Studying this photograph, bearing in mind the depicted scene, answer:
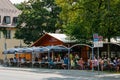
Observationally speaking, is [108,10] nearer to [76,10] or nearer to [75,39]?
[76,10]

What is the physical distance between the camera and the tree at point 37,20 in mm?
65875

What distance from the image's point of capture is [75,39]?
4753 cm

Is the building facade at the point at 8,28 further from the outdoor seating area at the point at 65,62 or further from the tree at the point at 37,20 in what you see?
the outdoor seating area at the point at 65,62

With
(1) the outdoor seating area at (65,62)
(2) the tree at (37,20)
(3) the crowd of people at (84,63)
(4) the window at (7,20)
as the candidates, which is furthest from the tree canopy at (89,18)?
(4) the window at (7,20)

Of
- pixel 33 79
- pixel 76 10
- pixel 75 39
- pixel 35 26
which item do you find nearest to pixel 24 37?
pixel 35 26

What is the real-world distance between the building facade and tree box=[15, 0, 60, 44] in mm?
7297

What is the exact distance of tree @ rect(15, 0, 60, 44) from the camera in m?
65.9

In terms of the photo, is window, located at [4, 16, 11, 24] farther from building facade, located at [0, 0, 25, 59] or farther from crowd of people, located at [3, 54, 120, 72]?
crowd of people, located at [3, 54, 120, 72]

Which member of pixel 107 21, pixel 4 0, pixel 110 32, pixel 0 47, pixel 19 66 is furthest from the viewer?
pixel 4 0

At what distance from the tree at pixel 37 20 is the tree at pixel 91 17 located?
66.6 ft

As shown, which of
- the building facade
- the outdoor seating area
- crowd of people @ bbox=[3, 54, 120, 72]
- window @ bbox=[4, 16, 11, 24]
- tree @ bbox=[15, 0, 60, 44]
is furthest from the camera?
window @ bbox=[4, 16, 11, 24]

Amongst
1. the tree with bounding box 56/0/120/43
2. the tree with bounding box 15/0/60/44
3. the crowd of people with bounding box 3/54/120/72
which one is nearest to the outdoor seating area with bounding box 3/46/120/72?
the crowd of people with bounding box 3/54/120/72

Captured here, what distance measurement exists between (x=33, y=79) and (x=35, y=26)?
3798 centimetres

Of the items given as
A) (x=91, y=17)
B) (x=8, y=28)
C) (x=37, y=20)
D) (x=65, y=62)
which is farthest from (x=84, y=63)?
(x=8, y=28)
